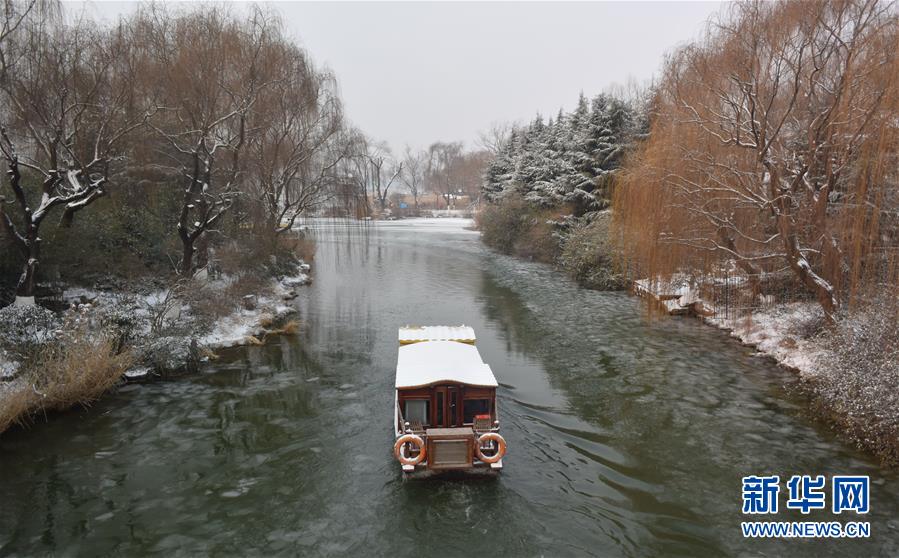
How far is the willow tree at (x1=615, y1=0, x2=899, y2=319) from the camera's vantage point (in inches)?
413

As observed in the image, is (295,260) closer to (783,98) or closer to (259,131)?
(259,131)

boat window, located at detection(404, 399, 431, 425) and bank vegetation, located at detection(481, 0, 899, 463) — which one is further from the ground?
bank vegetation, located at detection(481, 0, 899, 463)

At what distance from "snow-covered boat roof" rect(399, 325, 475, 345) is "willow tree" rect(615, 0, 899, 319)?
243 inches

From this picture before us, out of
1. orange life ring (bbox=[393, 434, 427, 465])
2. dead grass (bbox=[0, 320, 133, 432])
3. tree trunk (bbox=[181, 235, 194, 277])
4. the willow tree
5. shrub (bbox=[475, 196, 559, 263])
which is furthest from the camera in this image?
shrub (bbox=[475, 196, 559, 263])

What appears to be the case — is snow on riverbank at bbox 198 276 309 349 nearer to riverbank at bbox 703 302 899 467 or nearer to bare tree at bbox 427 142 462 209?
riverbank at bbox 703 302 899 467

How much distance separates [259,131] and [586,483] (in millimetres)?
16917

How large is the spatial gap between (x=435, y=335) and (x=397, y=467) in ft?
12.9

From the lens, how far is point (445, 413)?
9164 mm

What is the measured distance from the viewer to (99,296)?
15.0 metres

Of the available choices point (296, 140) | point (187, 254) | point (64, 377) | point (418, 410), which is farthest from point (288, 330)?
point (296, 140)

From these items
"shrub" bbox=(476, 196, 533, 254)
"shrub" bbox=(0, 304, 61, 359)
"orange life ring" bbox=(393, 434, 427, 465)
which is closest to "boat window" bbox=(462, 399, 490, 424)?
"orange life ring" bbox=(393, 434, 427, 465)

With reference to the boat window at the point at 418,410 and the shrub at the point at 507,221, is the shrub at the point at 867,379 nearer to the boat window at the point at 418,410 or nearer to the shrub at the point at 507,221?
the boat window at the point at 418,410

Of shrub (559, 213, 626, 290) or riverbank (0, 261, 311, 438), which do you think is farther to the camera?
shrub (559, 213, 626, 290)

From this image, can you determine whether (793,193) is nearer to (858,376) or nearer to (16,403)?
(858,376)
